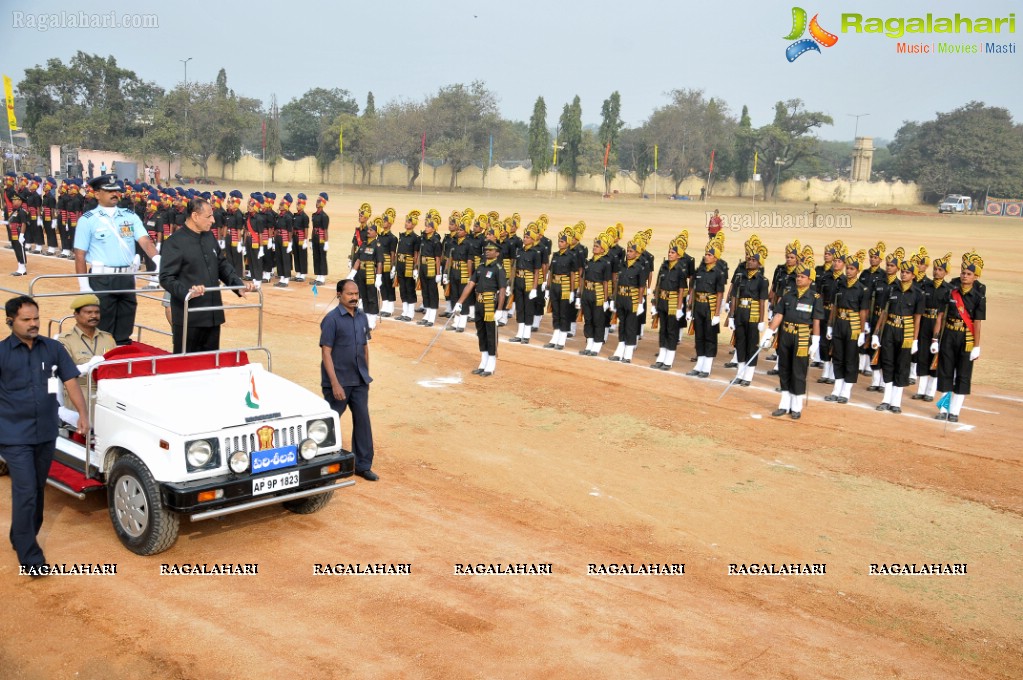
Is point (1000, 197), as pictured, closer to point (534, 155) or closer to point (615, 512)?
point (534, 155)

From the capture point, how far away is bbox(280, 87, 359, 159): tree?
7112cm

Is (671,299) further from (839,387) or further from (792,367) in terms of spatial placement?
(792,367)

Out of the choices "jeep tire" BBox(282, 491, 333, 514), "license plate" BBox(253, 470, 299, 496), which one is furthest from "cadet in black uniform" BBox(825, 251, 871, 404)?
"license plate" BBox(253, 470, 299, 496)

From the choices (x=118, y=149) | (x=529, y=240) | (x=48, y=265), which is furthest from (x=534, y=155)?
(x=529, y=240)

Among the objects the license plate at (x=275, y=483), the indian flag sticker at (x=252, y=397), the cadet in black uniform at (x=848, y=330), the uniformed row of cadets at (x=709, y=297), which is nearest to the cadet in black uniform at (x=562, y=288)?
the uniformed row of cadets at (x=709, y=297)

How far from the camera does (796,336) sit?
11.8 m

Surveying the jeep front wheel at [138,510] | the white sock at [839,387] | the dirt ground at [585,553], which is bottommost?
the dirt ground at [585,553]

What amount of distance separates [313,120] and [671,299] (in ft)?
235

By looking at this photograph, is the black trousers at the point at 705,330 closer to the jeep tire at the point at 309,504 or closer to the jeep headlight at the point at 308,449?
the jeep tire at the point at 309,504

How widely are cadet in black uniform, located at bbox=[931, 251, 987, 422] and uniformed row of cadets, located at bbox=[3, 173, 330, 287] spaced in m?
13.4

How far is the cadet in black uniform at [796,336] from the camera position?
38.3 ft

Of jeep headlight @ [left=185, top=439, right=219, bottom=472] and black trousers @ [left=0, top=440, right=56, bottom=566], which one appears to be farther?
jeep headlight @ [left=185, top=439, right=219, bottom=472]

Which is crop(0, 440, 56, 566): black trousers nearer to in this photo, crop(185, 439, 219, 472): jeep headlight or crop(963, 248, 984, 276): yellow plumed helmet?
crop(185, 439, 219, 472): jeep headlight

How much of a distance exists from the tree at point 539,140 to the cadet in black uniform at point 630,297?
57.1 meters
